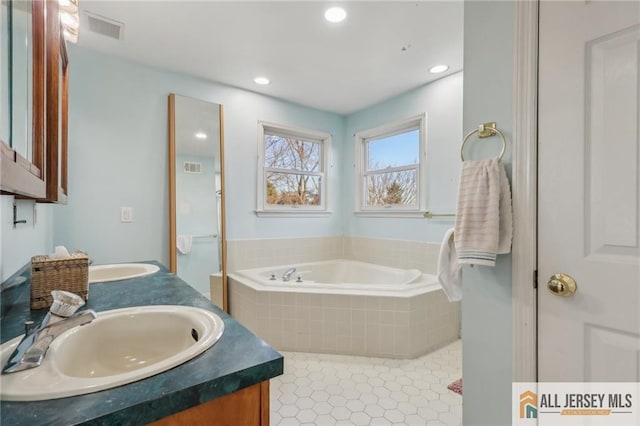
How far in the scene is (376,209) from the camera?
3.51 m

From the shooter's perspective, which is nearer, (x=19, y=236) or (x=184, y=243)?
(x=19, y=236)

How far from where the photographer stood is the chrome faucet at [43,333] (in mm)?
609

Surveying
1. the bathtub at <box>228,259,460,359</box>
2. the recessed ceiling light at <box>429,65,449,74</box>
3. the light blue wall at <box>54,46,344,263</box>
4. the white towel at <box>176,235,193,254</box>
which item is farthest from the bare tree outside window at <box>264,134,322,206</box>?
the recessed ceiling light at <box>429,65,449,74</box>

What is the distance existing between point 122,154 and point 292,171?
171 centimetres

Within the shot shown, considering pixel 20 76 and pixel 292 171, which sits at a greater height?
pixel 292 171

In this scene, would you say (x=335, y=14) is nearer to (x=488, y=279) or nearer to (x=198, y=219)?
(x=488, y=279)

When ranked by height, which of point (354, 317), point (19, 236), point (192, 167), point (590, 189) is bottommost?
point (354, 317)

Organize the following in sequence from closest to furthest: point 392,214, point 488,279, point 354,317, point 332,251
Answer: point 488,279 → point 354,317 → point 392,214 → point 332,251

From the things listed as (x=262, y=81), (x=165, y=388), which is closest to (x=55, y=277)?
(x=165, y=388)

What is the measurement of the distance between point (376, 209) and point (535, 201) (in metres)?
2.47

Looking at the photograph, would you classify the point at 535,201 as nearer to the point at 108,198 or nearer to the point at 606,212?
the point at 606,212

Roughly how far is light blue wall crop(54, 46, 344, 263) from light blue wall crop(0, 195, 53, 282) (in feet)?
1.55

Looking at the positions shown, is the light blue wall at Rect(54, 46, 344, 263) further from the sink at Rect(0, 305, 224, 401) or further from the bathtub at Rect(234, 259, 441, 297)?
the sink at Rect(0, 305, 224, 401)

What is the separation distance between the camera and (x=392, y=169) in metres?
3.41
